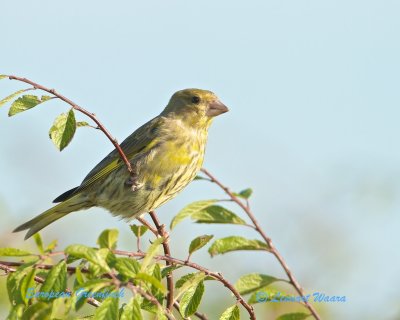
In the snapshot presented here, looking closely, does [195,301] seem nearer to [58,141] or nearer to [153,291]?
[153,291]

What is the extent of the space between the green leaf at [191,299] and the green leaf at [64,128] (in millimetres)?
971

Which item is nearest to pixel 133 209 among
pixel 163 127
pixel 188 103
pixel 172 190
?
pixel 172 190

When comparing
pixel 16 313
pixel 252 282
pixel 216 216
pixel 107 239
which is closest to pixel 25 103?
pixel 107 239

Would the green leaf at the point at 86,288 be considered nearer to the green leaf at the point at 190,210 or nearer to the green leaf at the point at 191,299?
the green leaf at the point at 190,210

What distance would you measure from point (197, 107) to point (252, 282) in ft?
12.0

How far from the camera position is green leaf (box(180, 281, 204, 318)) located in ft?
10.3

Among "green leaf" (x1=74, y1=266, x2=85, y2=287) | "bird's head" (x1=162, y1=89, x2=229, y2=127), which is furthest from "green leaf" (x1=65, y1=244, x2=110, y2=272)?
"bird's head" (x1=162, y1=89, x2=229, y2=127)

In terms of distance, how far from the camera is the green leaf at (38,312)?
8.21 ft

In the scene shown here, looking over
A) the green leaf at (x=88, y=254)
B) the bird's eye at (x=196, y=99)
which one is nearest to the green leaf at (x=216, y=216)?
the green leaf at (x=88, y=254)

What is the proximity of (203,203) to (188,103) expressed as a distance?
369 cm

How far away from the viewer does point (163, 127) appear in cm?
625

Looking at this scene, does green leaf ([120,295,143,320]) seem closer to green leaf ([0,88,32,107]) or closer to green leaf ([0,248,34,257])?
green leaf ([0,248,34,257])

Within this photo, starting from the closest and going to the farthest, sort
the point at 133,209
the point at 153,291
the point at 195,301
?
the point at 153,291 → the point at 195,301 → the point at 133,209

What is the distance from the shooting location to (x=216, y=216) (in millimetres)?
2916
